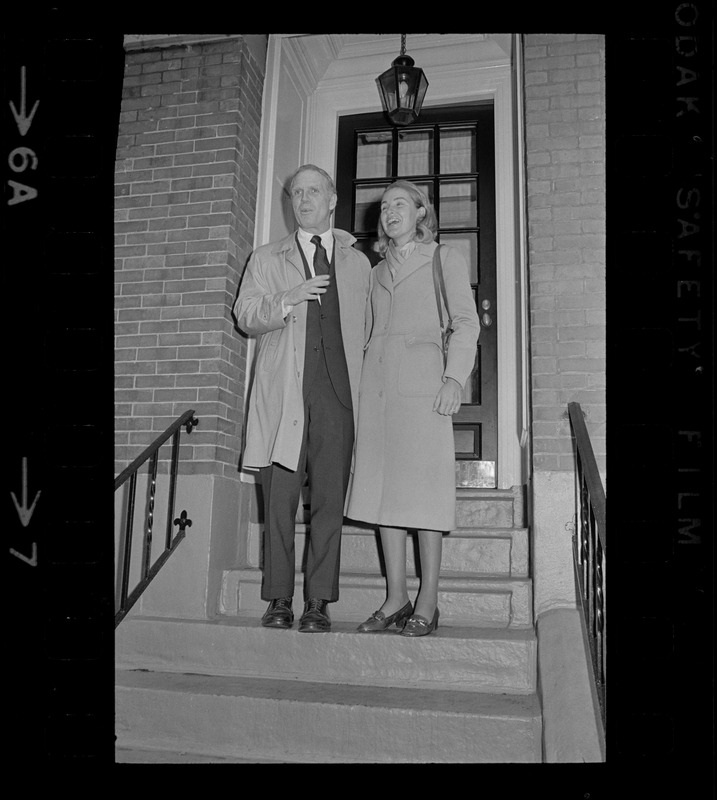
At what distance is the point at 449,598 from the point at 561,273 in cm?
144

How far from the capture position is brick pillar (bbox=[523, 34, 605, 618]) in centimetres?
318

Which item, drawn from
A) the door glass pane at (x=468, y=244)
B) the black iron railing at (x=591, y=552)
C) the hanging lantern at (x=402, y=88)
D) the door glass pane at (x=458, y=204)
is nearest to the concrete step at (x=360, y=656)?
the black iron railing at (x=591, y=552)

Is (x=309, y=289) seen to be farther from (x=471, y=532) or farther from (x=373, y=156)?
(x=373, y=156)

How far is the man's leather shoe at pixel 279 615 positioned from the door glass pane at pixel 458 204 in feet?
8.70

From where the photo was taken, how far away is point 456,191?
16.1 ft

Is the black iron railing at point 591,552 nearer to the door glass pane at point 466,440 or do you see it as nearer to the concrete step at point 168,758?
the concrete step at point 168,758

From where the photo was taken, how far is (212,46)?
159 inches

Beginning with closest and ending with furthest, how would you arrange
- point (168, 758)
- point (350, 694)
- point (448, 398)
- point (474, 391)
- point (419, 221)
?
point (168, 758), point (350, 694), point (448, 398), point (419, 221), point (474, 391)

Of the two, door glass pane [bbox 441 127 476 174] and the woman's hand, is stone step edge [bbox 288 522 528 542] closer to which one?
the woman's hand

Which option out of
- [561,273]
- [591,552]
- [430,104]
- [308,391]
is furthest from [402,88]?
[591,552]

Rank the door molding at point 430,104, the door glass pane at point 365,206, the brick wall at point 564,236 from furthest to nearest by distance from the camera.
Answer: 1. the door glass pane at point 365,206
2. the door molding at point 430,104
3. the brick wall at point 564,236

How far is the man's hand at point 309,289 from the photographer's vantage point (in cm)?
293
